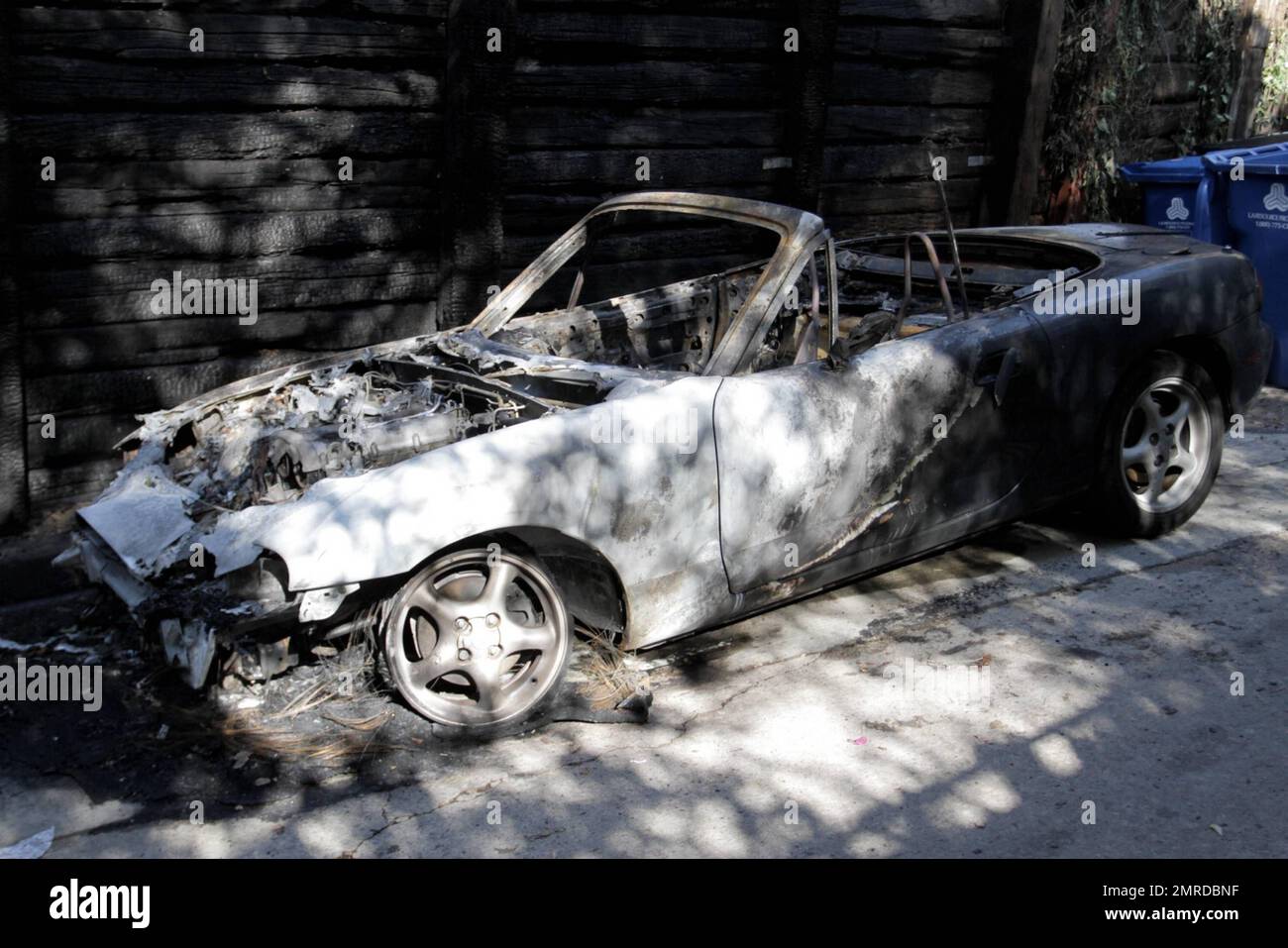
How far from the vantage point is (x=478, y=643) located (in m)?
4.28

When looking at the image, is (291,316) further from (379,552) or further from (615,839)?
(615,839)

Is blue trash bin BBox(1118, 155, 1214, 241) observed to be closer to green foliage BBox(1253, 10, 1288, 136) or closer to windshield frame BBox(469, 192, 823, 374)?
green foliage BBox(1253, 10, 1288, 136)

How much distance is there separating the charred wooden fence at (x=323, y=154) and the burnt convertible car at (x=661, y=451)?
1381mm

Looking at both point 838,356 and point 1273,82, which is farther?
point 1273,82

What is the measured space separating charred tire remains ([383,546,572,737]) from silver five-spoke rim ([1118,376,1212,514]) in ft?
9.30

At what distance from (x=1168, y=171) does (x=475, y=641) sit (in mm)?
6820

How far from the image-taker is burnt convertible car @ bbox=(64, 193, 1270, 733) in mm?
4074

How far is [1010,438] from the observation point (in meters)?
5.22

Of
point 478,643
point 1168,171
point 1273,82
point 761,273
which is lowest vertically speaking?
point 478,643

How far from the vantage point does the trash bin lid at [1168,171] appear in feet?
28.9

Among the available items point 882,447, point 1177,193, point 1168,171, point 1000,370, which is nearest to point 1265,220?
point 1177,193

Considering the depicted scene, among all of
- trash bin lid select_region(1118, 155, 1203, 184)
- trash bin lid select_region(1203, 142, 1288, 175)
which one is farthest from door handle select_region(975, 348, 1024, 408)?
trash bin lid select_region(1118, 155, 1203, 184)

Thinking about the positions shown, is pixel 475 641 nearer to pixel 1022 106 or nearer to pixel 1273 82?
pixel 1022 106

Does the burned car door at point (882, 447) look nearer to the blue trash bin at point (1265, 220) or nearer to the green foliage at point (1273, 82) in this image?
the blue trash bin at point (1265, 220)
